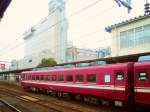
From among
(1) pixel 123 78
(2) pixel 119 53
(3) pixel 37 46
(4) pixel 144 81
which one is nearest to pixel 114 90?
(1) pixel 123 78

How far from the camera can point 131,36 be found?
113ft

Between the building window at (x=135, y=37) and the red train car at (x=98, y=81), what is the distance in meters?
9.93

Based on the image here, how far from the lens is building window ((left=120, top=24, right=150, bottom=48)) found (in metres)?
32.2

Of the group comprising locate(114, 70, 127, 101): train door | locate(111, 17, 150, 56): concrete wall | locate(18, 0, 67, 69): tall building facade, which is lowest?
locate(114, 70, 127, 101): train door

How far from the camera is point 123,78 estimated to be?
59.7 ft

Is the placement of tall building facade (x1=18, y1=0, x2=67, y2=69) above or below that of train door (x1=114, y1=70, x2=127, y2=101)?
above

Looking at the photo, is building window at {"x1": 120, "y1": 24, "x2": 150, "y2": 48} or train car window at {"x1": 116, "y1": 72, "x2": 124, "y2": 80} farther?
building window at {"x1": 120, "y1": 24, "x2": 150, "y2": 48}

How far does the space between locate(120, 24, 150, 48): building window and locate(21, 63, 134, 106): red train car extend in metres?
9.93

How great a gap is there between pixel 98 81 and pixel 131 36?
1494cm

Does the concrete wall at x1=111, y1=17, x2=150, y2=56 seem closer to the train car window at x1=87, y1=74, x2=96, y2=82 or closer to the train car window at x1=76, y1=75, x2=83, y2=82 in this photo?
the train car window at x1=76, y1=75, x2=83, y2=82

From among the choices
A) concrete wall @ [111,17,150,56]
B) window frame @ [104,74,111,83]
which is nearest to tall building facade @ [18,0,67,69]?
concrete wall @ [111,17,150,56]

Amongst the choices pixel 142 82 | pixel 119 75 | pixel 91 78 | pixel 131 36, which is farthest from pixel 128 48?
pixel 142 82

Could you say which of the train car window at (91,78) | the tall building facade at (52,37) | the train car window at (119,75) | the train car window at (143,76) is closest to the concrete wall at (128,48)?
the train car window at (91,78)

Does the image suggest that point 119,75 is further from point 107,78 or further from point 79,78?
point 79,78
